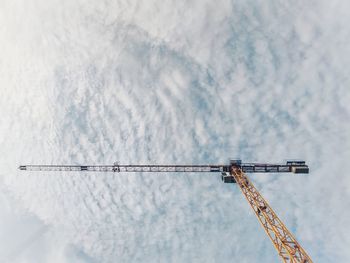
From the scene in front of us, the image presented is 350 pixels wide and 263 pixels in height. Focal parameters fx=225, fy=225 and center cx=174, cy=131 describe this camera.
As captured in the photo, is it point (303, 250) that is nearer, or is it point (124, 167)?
point (303, 250)

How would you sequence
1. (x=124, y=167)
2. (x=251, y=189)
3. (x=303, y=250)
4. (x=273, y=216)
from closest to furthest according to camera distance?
(x=303, y=250) < (x=273, y=216) < (x=251, y=189) < (x=124, y=167)

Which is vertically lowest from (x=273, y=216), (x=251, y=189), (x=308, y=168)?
(x=273, y=216)

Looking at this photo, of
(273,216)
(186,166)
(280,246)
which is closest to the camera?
(280,246)

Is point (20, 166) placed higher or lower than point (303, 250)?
higher

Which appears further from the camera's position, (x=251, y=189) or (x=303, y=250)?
(x=251, y=189)

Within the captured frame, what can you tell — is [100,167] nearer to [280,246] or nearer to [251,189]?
[251,189]

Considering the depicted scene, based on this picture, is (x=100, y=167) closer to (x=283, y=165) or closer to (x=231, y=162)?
(x=231, y=162)

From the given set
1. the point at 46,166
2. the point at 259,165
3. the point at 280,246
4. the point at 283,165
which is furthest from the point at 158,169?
the point at 46,166

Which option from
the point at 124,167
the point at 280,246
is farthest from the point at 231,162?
the point at 124,167

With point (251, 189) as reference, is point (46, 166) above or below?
above
